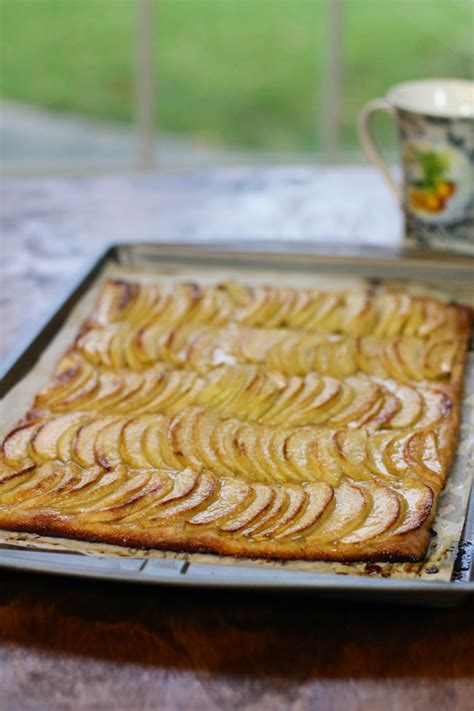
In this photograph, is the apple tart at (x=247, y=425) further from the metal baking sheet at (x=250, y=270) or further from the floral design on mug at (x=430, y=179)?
the floral design on mug at (x=430, y=179)

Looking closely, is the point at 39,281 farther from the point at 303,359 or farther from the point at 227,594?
the point at 227,594

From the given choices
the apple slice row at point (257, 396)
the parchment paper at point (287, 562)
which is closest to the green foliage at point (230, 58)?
the parchment paper at point (287, 562)

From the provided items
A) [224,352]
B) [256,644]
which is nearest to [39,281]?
A: [224,352]

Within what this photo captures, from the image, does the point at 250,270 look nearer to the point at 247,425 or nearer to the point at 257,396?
the point at 257,396

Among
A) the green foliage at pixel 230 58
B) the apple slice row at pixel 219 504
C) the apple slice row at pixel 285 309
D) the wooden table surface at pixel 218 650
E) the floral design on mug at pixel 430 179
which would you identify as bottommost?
the wooden table surface at pixel 218 650

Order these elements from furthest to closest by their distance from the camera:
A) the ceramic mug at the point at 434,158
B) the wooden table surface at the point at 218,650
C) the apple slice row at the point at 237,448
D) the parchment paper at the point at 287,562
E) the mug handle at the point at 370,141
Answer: the mug handle at the point at 370,141
the ceramic mug at the point at 434,158
the apple slice row at the point at 237,448
the parchment paper at the point at 287,562
the wooden table surface at the point at 218,650

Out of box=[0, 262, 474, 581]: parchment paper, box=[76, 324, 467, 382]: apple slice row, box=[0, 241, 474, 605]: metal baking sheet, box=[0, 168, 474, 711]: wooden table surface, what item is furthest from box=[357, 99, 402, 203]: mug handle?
box=[0, 168, 474, 711]: wooden table surface

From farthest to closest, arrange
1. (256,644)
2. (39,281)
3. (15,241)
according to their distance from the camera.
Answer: (15,241) → (39,281) → (256,644)
